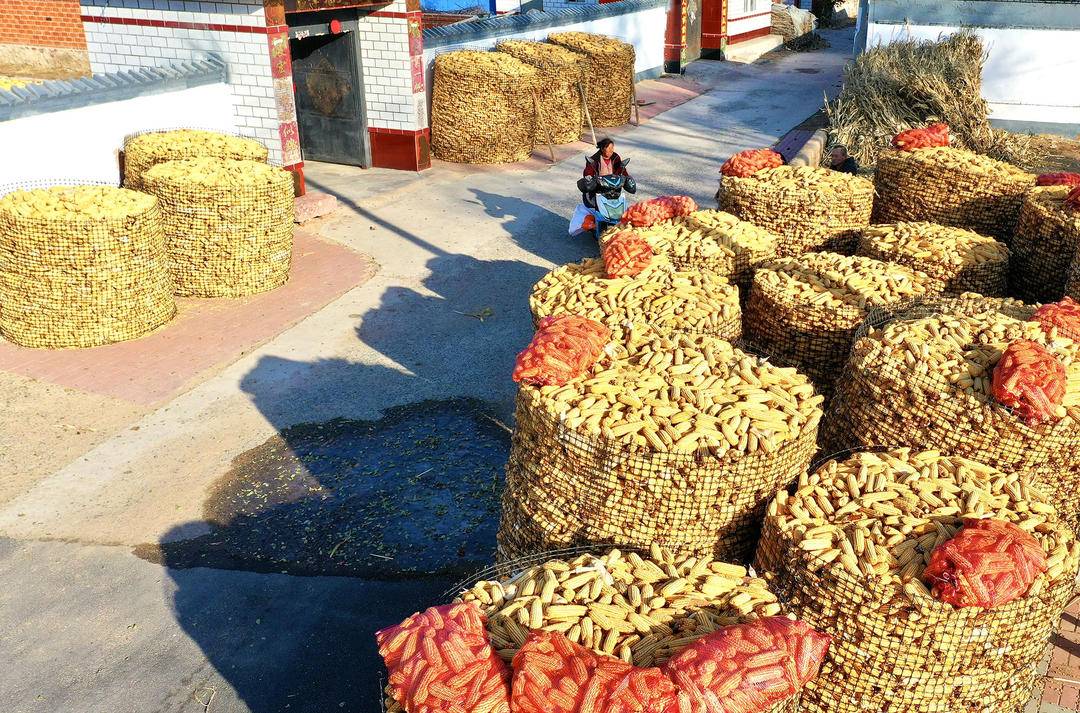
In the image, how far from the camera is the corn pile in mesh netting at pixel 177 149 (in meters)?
12.4

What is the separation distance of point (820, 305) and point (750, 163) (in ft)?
11.9

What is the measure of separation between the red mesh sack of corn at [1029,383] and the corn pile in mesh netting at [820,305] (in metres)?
2.02

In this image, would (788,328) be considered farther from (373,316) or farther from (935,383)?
(373,316)

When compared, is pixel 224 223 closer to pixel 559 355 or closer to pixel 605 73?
pixel 559 355

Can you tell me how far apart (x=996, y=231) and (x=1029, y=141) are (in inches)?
362

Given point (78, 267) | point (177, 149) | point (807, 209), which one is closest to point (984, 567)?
point (807, 209)

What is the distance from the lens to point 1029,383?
5.52 metres

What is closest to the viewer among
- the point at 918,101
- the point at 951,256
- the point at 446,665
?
the point at 446,665

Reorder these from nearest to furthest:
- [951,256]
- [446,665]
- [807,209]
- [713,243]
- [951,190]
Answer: [446,665]
[951,256]
[713,243]
[807,209]
[951,190]

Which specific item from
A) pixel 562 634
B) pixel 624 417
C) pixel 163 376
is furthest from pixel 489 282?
pixel 562 634

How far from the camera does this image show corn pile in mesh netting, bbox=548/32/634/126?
21.0m

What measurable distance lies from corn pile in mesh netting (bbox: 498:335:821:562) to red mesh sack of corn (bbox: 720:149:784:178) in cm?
555

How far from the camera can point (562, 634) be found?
425cm

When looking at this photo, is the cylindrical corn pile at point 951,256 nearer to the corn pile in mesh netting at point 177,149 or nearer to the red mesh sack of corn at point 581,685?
the red mesh sack of corn at point 581,685
